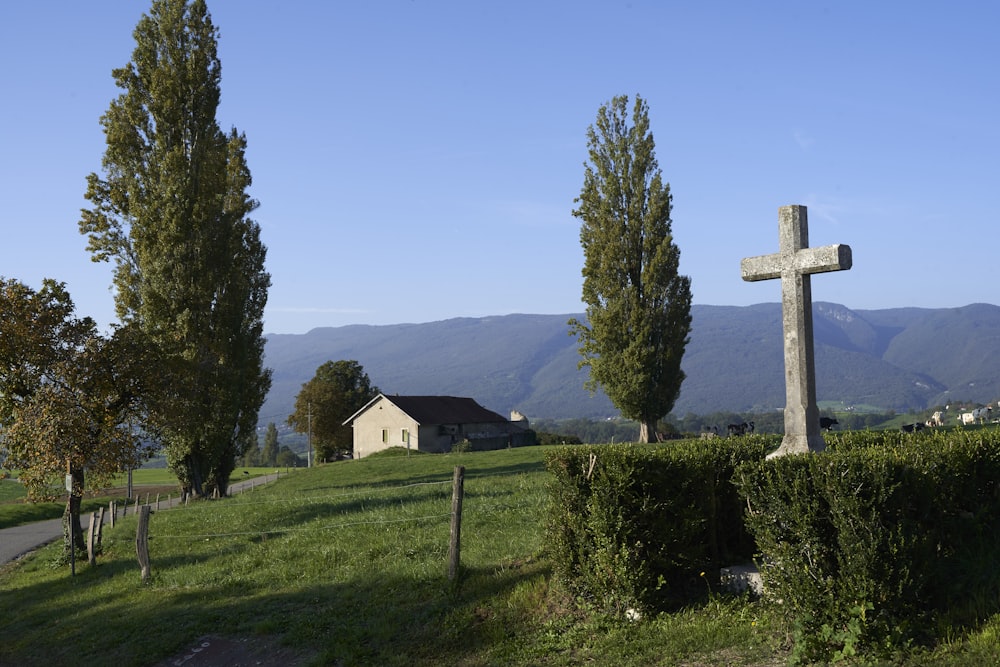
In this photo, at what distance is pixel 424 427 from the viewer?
79125mm

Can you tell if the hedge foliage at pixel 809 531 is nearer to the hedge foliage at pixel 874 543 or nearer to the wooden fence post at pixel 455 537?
the hedge foliage at pixel 874 543

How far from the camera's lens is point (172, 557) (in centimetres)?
1972

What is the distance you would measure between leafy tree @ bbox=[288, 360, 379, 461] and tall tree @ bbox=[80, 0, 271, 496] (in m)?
50.1

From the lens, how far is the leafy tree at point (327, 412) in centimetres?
8729

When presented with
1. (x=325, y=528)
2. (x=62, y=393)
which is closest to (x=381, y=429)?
(x=62, y=393)

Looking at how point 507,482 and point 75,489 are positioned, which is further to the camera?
point 507,482

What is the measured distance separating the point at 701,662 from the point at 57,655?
1206 cm

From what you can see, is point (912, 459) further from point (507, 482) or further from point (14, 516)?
point (14, 516)

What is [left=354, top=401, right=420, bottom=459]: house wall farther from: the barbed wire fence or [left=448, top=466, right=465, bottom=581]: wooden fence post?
[left=448, top=466, right=465, bottom=581]: wooden fence post

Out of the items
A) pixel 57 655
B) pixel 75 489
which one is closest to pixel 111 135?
pixel 75 489

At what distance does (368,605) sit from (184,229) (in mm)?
24665

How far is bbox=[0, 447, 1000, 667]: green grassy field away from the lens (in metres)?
9.45

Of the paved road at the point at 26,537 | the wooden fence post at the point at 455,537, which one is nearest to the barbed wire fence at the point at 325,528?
the wooden fence post at the point at 455,537

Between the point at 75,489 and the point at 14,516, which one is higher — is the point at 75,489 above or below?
above
